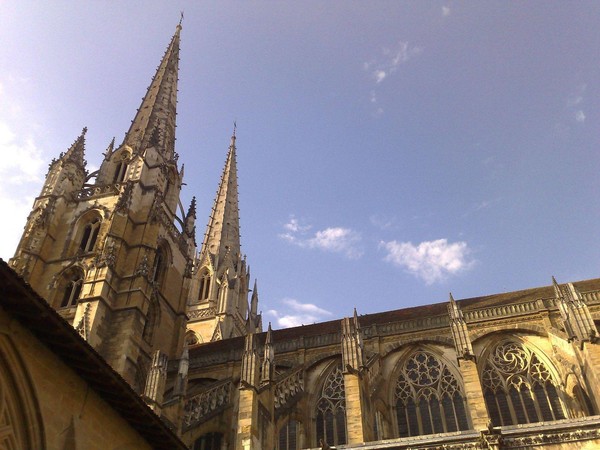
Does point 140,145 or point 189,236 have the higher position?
point 140,145

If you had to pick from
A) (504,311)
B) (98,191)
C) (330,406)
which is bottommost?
(330,406)

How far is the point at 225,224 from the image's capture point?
40.1 metres

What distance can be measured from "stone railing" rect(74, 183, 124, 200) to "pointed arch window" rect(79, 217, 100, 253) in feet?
4.80

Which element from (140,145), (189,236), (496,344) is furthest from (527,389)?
(140,145)

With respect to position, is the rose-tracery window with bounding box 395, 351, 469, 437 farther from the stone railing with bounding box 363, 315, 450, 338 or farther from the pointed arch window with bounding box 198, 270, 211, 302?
the pointed arch window with bounding box 198, 270, 211, 302

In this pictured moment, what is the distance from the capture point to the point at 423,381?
18.1 m

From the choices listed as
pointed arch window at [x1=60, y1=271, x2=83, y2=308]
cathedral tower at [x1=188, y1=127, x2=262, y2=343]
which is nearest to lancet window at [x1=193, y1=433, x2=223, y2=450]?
pointed arch window at [x1=60, y1=271, x2=83, y2=308]

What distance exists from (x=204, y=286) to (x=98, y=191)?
11557 mm

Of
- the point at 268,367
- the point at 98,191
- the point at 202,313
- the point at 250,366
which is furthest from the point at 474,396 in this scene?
the point at 202,313

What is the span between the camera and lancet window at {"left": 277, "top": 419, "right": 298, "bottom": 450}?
1750cm

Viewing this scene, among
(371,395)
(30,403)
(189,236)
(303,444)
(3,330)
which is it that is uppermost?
(189,236)

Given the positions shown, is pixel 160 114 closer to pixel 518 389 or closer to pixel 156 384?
pixel 156 384

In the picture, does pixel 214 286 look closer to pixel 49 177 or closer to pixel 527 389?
pixel 49 177

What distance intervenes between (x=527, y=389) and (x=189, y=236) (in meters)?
17.6
